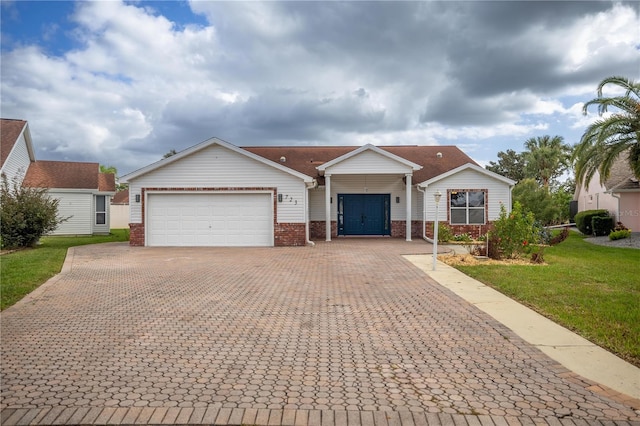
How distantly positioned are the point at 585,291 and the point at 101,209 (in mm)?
26680

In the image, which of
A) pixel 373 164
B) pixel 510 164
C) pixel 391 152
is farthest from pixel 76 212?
pixel 510 164

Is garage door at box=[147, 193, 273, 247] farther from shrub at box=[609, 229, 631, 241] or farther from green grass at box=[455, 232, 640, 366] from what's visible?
shrub at box=[609, 229, 631, 241]

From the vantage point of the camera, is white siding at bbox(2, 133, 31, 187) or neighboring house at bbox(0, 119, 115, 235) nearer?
white siding at bbox(2, 133, 31, 187)

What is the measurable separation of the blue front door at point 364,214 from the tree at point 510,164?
31.8 metres

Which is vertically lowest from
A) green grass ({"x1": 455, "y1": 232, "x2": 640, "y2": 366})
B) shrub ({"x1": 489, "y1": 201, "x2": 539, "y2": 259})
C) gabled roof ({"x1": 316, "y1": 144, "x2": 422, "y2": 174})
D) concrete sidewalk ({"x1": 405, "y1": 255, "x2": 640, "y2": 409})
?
concrete sidewalk ({"x1": 405, "y1": 255, "x2": 640, "y2": 409})

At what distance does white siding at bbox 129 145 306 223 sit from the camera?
1783cm

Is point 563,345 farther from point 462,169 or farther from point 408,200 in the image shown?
point 462,169

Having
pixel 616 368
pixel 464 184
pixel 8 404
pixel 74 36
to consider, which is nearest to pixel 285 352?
pixel 8 404

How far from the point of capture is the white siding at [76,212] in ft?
82.9

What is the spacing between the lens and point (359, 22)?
43.4ft

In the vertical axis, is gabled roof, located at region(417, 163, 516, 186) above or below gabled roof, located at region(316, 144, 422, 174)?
below

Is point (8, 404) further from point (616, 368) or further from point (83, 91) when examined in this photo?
point (83, 91)

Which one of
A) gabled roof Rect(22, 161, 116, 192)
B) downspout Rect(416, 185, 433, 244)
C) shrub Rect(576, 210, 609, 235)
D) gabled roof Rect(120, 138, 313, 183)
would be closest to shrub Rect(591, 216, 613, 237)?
shrub Rect(576, 210, 609, 235)

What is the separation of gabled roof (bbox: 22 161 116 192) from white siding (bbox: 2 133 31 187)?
0.62 metres
